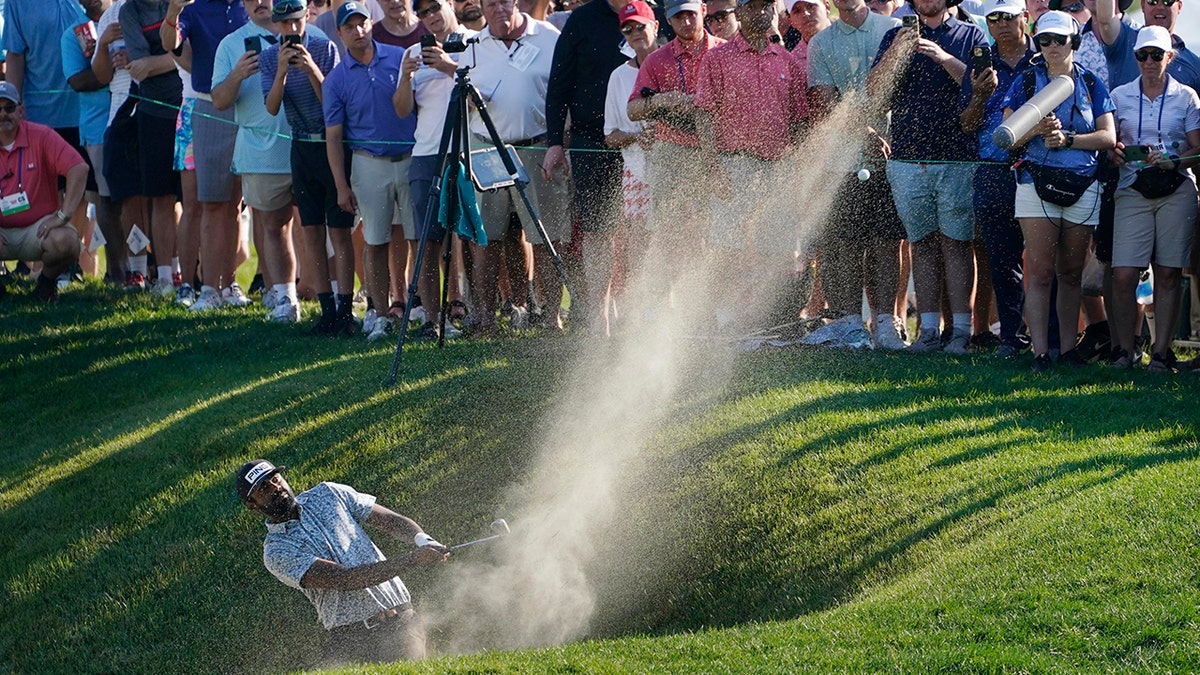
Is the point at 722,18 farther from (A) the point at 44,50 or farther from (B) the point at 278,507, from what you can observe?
(A) the point at 44,50

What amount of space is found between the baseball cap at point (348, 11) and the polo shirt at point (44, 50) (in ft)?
14.2

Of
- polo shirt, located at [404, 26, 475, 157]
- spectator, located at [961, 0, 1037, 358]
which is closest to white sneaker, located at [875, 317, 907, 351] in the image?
spectator, located at [961, 0, 1037, 358]

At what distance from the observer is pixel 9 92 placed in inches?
601

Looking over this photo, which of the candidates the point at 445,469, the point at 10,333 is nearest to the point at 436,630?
the point at 445,469

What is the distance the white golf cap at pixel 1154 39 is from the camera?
36.0 feet

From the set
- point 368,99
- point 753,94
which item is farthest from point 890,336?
point 368,99

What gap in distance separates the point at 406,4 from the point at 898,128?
4.23 meters

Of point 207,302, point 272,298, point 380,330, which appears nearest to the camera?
point 380,330

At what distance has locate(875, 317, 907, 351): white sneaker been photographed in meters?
12.2

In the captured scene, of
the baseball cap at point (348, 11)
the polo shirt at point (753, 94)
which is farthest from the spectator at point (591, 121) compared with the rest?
the baseball cap at point (348, 11)

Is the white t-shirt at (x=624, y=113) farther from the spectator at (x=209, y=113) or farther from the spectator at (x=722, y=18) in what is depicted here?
the spectator at (x=209, y=113)

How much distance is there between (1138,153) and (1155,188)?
0.26 m

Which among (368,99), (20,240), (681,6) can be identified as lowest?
(20,240)

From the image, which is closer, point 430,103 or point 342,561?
point 342,561
